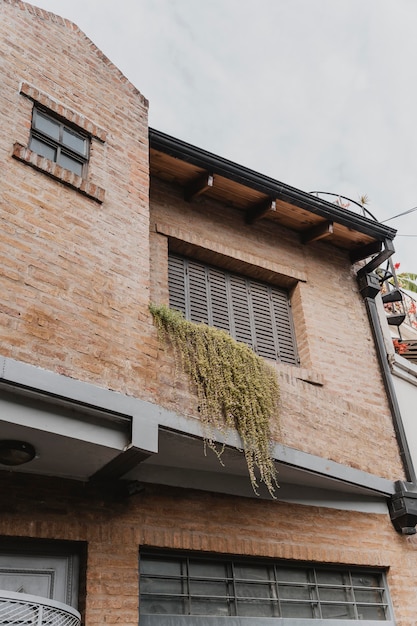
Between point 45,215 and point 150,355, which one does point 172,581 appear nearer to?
point 150,355

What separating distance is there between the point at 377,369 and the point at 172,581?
16.6 feet

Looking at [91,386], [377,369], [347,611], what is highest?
[377,369]

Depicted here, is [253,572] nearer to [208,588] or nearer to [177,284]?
[208,588]

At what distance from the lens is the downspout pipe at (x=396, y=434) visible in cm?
860

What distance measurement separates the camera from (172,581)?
6617 mm

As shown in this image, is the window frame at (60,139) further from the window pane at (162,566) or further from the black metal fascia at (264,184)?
the window pane at (162,566)

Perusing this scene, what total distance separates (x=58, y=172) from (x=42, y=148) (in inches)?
20.5

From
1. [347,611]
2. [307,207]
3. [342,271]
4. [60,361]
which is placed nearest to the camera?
[60,361]

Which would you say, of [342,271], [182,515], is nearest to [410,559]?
[182,515]

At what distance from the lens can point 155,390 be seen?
6.11 metres

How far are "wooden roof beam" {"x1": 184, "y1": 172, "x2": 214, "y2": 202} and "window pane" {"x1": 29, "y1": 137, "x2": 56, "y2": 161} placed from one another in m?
2.79

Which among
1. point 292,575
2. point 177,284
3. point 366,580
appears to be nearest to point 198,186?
point 177,284

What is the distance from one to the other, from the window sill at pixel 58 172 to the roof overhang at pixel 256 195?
2124 millimetres

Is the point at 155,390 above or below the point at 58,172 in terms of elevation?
below
